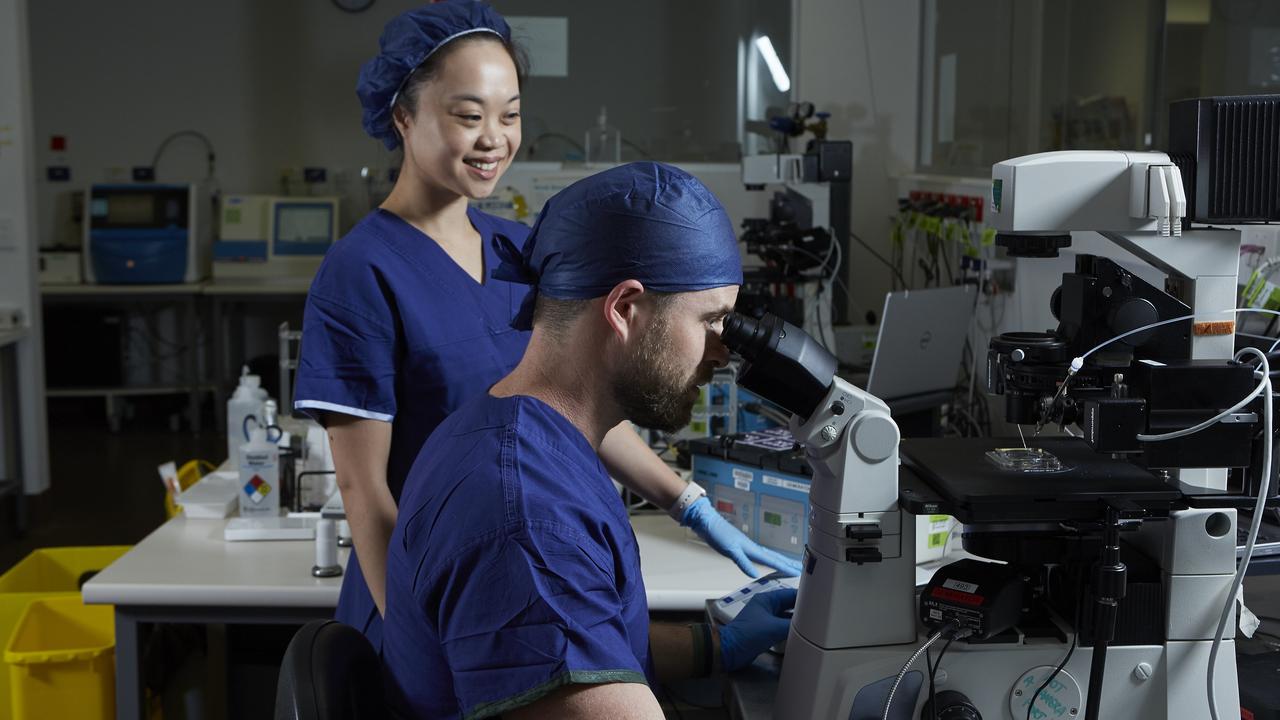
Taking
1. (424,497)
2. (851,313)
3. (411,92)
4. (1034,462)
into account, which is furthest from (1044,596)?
(851,313)

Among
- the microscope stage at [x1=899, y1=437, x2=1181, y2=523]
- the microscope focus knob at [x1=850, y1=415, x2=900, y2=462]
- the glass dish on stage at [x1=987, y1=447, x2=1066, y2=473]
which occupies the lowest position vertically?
the microscope stage at [x1=899, y1=437, x2=1181, y2=523]

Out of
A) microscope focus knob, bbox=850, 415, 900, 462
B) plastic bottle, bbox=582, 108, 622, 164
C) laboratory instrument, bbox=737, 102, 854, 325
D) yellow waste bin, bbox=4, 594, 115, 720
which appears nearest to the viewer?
microscope focus knob, bbox=850, 415, 900, 462

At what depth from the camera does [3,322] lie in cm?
482

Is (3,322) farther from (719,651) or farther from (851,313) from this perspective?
(719,651)

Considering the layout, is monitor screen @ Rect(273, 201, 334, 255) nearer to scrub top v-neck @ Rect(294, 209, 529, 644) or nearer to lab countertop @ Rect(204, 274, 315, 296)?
lab countertop @ Rect(204, 274, 315, 296)

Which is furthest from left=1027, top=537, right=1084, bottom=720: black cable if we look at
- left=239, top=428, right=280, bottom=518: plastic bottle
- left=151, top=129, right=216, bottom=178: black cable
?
left=151, top=129, right=216, bottom=178: black cable

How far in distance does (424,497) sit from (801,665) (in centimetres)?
44

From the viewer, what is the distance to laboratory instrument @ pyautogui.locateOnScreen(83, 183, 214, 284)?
20.1 feet

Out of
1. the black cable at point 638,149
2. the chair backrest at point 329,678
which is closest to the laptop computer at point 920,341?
the chair backrest at point 329,678

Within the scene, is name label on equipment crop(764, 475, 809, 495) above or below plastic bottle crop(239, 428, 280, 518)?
above

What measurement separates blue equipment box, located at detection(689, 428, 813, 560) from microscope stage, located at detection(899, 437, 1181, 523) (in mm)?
664

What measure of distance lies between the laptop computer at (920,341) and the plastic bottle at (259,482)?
125 cm

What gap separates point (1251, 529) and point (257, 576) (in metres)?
1.56

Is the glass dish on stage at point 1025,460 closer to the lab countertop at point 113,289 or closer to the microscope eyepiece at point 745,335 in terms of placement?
the microscope eyepiece at point 745,335
